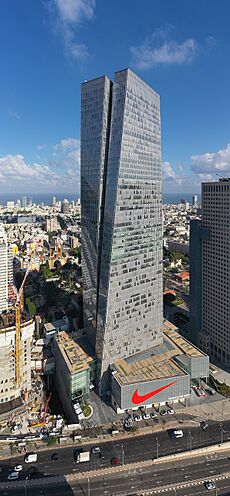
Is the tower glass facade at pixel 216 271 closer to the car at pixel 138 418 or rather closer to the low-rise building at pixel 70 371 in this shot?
the car at pixel 138 418

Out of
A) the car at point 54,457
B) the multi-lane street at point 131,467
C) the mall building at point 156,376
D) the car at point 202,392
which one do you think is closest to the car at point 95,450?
the multi-lane street at point 131,467

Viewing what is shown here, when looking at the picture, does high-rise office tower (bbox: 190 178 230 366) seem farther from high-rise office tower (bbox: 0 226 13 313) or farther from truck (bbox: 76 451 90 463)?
high-rise office tower (bbox: 0 226 13 313)

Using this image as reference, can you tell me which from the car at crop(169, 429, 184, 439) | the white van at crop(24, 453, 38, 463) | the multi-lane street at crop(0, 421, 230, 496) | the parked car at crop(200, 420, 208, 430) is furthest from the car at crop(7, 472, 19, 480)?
the parked car at crop(200, 420, 208, 430)

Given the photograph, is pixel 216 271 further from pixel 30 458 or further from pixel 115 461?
pixel 30 458

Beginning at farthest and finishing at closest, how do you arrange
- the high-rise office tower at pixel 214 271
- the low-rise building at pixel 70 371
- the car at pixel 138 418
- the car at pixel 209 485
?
1. the high-rise office tower at pixel 214 271
2. the low-rise building at pixel 70 371
3. the car at pixel 138 418
4. the car at pixel 209 485

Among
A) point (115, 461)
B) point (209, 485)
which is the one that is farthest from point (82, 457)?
point (209, 485)

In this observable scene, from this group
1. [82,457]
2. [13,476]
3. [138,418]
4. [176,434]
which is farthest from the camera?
[138,418]

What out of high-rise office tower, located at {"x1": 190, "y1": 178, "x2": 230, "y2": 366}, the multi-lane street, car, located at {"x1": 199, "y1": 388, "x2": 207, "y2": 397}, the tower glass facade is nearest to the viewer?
the multi-lane street

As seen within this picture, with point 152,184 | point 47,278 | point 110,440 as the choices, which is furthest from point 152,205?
point 47,278
